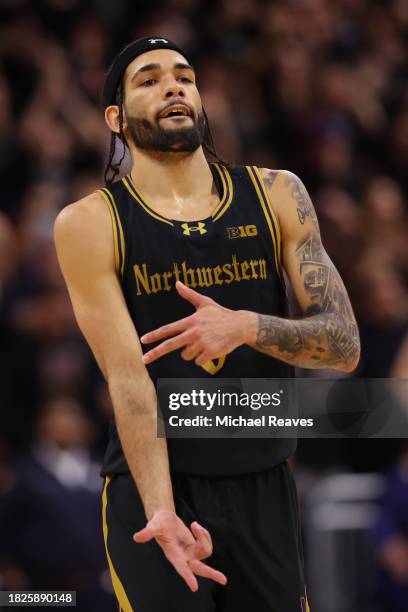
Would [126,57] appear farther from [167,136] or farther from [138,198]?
[138,198]

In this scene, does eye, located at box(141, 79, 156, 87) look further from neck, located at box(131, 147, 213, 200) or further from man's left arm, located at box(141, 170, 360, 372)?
man's left arm, located at box(141, 170, 360, 372)

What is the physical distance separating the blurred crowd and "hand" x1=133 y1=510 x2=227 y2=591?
2.67 m

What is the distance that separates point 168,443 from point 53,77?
5.73 m

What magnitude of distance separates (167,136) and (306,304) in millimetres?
771

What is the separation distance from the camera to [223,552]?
12.4ft

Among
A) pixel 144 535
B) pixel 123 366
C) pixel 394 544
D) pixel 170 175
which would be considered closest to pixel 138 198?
pixel 170 175

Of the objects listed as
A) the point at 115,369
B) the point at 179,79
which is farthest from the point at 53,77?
the point at 115,369

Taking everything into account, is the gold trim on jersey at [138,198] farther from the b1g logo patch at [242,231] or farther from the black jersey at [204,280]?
the b1g logo patch at [242,231]

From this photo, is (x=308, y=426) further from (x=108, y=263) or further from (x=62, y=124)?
(x=62, y=124)

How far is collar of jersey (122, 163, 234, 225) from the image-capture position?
3.99m

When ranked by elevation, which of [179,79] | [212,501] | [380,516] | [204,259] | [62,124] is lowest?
Result: [380,516]

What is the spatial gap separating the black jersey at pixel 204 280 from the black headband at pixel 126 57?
475 millimetres

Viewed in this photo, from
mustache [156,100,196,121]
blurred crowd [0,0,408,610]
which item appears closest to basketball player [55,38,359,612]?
mustache [156,100,196,121]

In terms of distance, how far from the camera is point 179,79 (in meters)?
4.13
